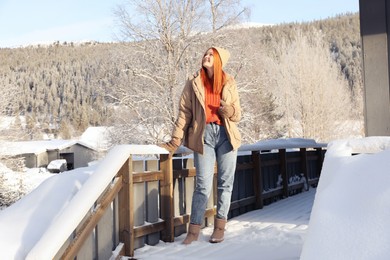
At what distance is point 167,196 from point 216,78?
979 mm

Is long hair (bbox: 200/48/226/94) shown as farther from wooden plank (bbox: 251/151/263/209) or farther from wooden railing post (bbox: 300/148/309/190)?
wooden railing post (bbox: 300/148/309/190)

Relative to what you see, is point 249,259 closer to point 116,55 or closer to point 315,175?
point 315,175

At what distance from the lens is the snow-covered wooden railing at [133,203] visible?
7.75 ft

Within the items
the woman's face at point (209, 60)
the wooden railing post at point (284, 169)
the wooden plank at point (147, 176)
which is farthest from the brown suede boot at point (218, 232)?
the wooden railing post at point (284, 169)

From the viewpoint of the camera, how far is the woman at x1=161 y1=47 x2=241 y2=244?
3734 millimetres

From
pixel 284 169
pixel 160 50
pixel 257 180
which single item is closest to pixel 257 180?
pixel 257 180

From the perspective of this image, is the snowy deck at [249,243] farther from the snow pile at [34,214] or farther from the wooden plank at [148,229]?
the snow pile at [34,214]

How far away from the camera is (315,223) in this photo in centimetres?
156

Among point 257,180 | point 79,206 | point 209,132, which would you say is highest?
point 209,132

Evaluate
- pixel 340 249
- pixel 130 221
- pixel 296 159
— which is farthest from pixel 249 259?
pixel 296 159

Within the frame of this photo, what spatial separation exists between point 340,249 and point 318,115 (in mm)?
36365

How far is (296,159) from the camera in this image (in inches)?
312

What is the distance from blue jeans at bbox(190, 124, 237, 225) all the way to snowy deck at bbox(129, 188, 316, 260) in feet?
0.81

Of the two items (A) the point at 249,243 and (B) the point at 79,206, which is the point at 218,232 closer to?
(A) the point at 249,243
